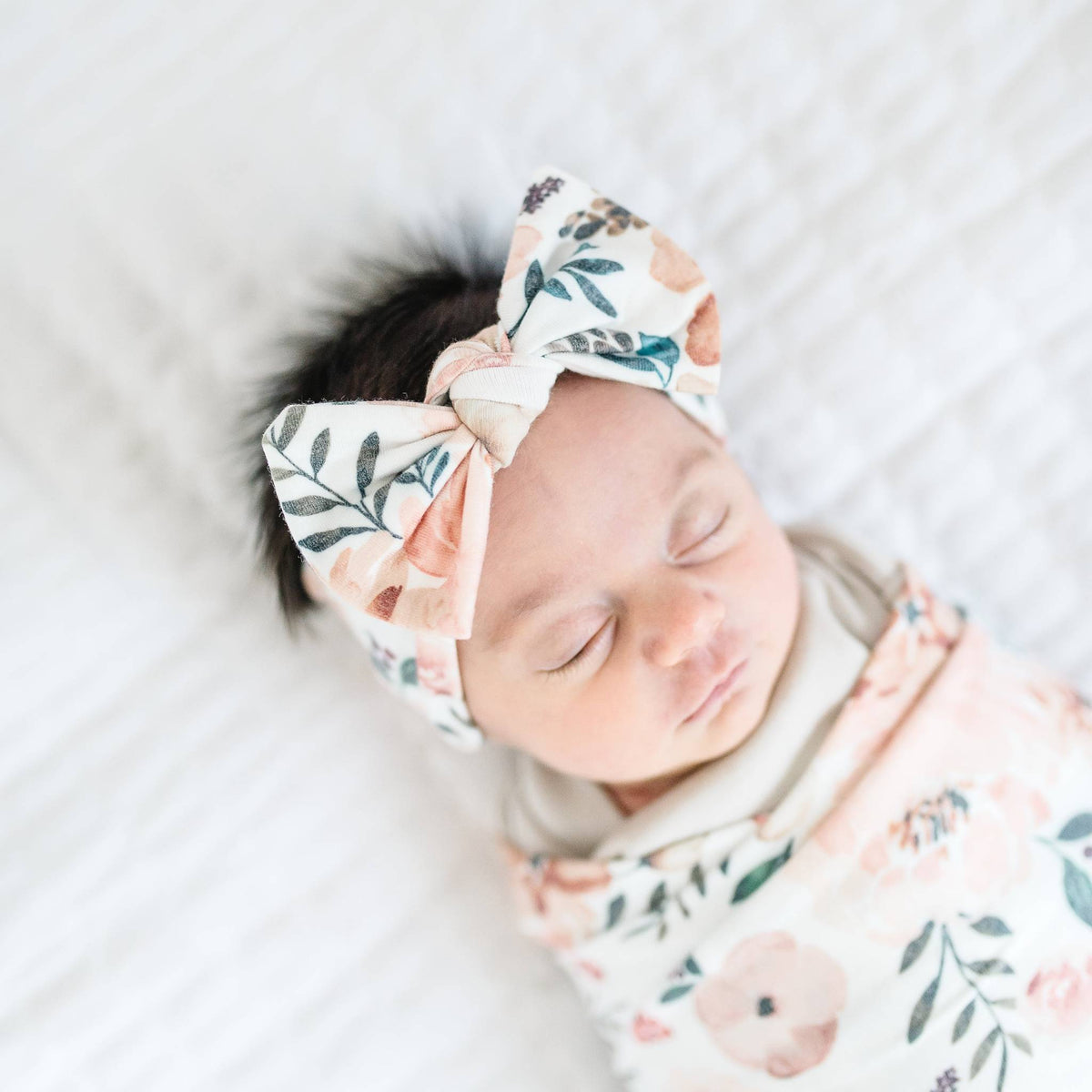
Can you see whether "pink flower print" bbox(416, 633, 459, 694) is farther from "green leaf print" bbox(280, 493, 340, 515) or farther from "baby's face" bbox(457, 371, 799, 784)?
"green leaf print" bbox(280, 493, 340, 515)

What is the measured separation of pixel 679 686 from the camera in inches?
37.3

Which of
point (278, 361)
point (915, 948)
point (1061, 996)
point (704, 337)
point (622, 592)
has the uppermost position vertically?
point (278, 361)

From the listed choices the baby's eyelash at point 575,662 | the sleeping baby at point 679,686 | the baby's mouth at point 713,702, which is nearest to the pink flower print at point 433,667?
the sleeping baby at point 679,686

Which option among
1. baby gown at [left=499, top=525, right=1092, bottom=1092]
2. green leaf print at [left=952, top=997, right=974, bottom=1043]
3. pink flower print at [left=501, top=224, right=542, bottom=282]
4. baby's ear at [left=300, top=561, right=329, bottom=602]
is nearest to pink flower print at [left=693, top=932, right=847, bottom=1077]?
baby gown at [left=499, top=525, right=1092, bottom=1092]

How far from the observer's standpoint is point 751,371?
4.00ft

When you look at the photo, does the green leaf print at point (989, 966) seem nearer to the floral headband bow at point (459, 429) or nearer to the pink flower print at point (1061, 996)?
the pink flower print at point (1061, 996)

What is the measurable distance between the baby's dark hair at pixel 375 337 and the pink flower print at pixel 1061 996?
826 mm

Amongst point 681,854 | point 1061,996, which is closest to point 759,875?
point 681,854

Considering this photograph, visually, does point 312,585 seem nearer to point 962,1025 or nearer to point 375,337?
point 375,337

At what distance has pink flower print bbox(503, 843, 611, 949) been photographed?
107cm

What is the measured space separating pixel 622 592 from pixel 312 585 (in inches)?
15.9

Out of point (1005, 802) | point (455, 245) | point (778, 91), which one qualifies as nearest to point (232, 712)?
point (455, 245)

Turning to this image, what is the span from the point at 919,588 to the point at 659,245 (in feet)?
1.56

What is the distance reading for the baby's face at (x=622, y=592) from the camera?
0.91 m
